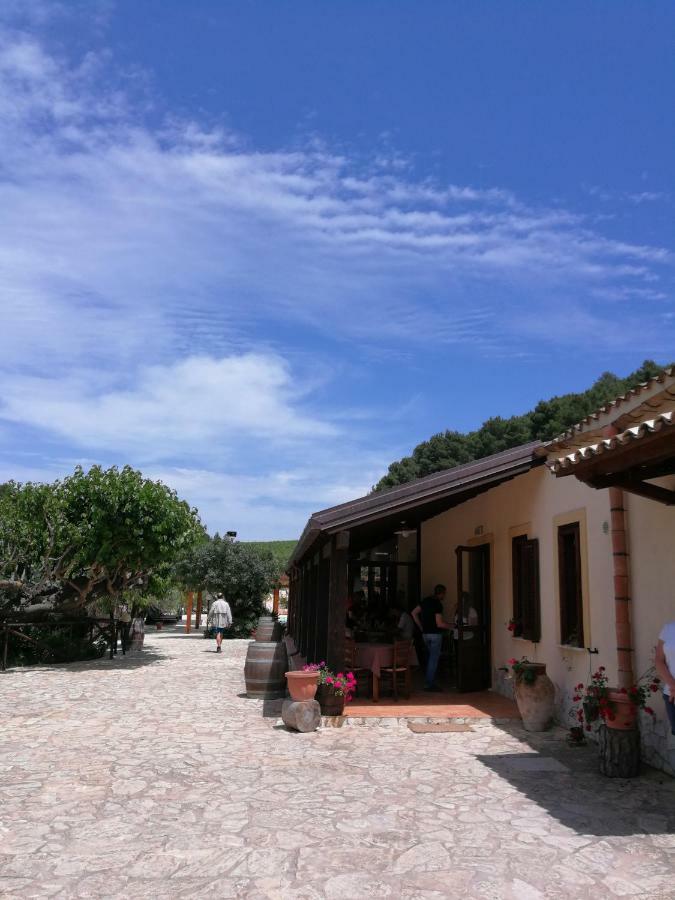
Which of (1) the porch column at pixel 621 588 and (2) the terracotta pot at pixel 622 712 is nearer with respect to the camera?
(2) the terracotta pot at pixel 622 712

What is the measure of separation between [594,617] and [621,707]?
154 centimetres

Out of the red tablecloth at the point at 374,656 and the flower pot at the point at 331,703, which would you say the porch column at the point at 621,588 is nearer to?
the flower pot at the point at 331,703

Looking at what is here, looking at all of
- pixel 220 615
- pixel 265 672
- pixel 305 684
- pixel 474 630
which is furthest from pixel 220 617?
pixel 305 684

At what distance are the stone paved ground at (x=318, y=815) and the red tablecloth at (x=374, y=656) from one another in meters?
1.10

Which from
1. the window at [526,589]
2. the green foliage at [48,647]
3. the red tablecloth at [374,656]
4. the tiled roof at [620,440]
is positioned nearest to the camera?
the tiled roof at [620,440]

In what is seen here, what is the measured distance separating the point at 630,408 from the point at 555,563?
81.1 inches

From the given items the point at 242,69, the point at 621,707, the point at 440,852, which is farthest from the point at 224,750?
the point at 242,69

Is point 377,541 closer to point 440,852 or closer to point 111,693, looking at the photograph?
point 111,693

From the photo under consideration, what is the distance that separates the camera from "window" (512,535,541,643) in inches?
324

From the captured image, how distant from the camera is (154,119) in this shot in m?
7.56

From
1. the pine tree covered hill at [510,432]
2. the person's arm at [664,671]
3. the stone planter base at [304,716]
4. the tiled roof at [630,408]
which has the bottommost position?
the stone planter base at [304,716]

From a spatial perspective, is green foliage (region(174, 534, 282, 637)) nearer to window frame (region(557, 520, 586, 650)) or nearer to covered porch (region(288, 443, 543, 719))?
covered porch (region(288, 443, 543, 719))

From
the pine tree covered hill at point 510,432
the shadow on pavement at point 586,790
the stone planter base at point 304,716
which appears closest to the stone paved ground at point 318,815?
the shadow on pavement at point 586,790

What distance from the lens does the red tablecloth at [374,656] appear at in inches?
332
